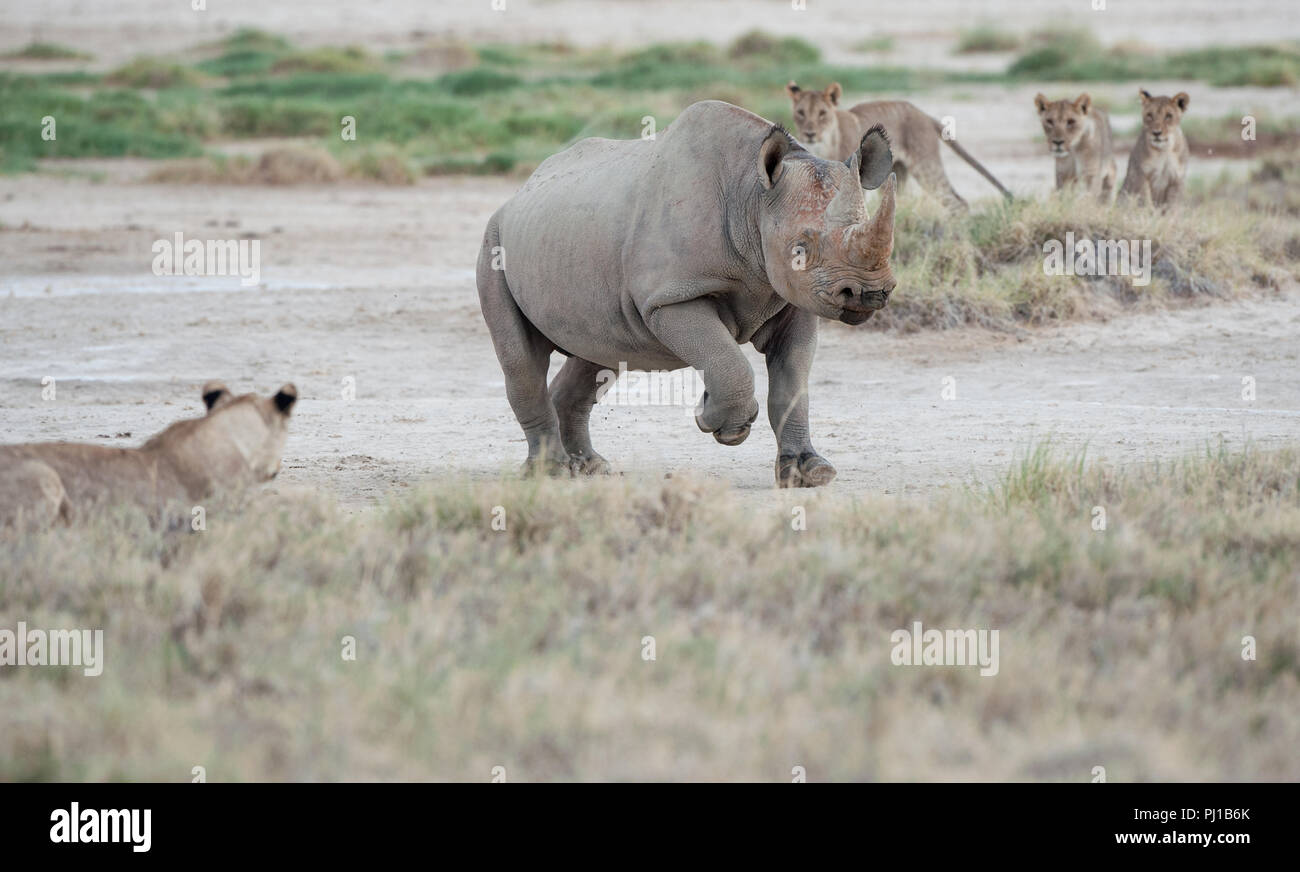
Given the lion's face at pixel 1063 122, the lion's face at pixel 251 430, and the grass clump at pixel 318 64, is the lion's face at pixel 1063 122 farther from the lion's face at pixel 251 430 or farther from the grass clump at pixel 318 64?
the grass clump at pixel 318 64

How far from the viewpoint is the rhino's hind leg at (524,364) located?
885 centimetres

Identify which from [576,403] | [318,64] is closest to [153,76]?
[318,64]

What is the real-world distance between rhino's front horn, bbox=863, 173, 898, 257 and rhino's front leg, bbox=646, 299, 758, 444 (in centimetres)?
88

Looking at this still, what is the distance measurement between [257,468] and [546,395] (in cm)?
262

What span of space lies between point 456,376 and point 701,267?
4.53 meters

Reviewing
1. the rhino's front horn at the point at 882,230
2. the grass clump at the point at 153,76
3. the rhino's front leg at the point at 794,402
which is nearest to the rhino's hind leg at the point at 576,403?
the rhino's front leg at the point at 794,402

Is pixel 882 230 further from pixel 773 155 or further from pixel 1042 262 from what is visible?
pixel 1042 262

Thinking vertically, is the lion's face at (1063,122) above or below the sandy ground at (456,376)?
above

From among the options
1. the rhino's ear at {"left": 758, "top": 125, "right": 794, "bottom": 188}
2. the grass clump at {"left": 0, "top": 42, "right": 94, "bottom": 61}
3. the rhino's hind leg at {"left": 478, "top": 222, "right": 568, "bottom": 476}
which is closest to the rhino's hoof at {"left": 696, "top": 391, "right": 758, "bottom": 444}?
the rhino's ear at {"left": 758, "top": 125, "right": 794, "bottom": 188}

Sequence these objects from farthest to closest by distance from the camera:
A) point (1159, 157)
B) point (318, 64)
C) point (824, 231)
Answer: point (318, 64) < point (1159, 157) < point (824, 231)

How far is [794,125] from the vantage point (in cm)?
→ 1670

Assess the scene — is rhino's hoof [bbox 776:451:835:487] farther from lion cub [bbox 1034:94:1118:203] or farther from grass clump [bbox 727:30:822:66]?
grass clump [bbox 727:30:822:66]

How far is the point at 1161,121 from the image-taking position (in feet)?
50.7

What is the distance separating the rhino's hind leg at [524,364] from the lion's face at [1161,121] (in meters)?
8.57
